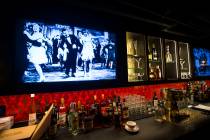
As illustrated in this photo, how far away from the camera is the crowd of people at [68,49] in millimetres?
1488

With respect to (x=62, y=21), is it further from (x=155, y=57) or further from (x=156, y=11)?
(x=155, y=57)

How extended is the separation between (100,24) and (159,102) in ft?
4.00

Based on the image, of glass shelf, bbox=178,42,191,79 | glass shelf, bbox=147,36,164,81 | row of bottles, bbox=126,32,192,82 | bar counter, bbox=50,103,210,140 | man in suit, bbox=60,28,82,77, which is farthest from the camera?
glass shelf, bbox=178,42,191,79

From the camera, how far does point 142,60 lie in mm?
2367

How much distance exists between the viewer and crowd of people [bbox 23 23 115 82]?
4.88ft

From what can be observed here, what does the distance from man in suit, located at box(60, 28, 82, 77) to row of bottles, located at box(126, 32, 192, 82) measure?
884 millimetres

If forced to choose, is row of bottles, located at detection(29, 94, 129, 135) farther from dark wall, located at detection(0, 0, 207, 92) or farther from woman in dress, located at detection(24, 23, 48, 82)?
woman in dress, located at detection(24, 23, 48, 82)

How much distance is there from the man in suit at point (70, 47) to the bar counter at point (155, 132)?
631 millimetres

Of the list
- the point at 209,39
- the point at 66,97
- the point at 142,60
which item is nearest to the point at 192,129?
the point at 142,60

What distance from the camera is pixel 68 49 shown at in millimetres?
1674

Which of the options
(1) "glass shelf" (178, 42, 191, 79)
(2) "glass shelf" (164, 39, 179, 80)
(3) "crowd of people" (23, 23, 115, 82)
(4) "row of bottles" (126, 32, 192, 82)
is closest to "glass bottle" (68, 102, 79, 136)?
(3) "crowd of people" (23, 23, 115, 82)

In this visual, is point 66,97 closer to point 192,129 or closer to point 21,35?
point 21,35

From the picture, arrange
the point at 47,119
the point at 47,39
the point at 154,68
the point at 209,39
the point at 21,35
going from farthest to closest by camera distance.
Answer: the point at 209,39
the point at 154,68
the point at 47,39
the point at 21,35
the point at 47,119

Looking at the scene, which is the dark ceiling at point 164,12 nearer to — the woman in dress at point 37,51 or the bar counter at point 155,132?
the woman in dress at point 37,51
